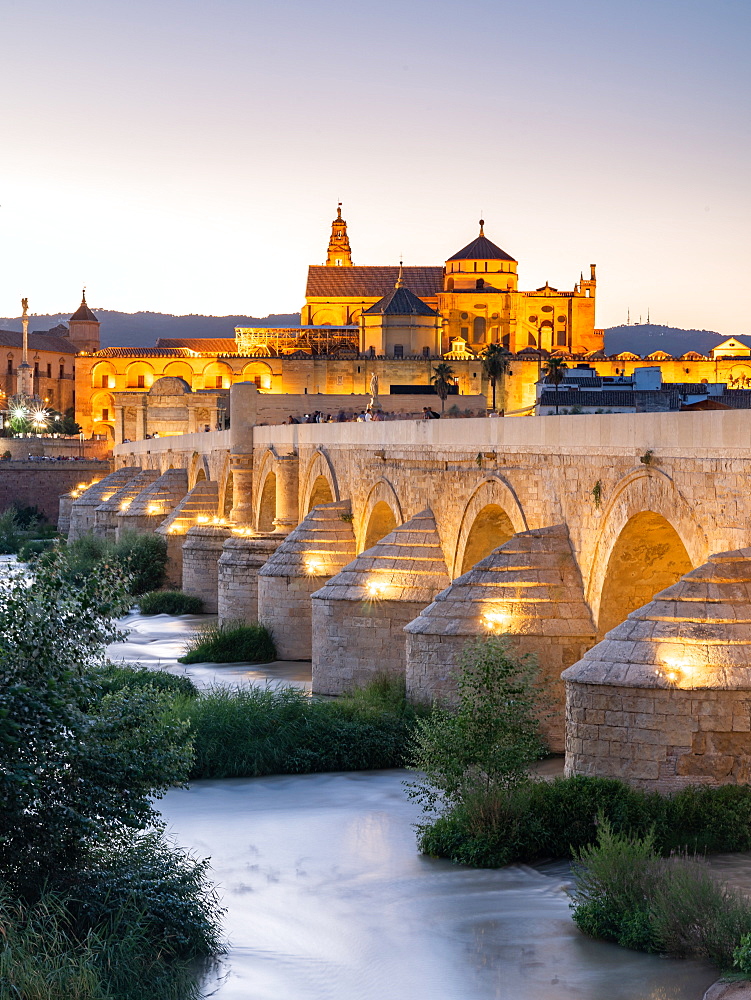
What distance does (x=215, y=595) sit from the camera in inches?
1100

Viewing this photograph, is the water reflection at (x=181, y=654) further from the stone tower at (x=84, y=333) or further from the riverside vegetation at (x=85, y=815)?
the stone tower at (x=84, y=333)

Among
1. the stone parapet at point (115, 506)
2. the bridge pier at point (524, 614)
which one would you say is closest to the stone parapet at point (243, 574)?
the bridge pier at point (524, 614)

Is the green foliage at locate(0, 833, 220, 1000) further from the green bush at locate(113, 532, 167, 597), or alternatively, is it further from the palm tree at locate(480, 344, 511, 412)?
the palm tree at locate(480, 344, 511, 412)

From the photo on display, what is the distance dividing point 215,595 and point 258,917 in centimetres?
1821

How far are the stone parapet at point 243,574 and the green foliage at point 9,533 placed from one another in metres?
24.8

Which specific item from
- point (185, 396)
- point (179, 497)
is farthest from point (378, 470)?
point (185, 396)

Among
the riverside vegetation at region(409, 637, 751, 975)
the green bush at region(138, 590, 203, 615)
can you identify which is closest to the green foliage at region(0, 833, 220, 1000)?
the riverside vegetation at region(409, 637, 751, 975)

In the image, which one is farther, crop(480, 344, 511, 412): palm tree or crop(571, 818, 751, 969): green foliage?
crop(480, 344, 511, 412): palm tree

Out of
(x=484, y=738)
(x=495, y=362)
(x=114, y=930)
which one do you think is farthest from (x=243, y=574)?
(x=495, y=362)

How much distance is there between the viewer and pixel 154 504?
37281 millimetres

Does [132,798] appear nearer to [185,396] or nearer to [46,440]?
[185,396]

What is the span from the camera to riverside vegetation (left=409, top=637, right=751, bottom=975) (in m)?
8.47

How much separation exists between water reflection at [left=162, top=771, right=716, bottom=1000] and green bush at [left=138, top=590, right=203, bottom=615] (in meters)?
15.0

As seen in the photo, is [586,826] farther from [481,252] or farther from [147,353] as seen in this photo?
[147,353]
